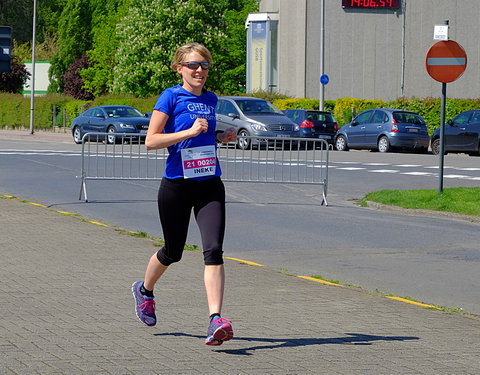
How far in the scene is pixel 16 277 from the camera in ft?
32.5

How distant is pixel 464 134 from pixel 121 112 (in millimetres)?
14537

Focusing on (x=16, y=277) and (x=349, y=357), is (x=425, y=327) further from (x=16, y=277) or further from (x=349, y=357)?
(x=16, y=277)

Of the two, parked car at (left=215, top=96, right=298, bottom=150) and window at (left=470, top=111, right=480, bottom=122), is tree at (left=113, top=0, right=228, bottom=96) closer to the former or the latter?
parked car at (left=215, top=96, right=298, bottom=150)

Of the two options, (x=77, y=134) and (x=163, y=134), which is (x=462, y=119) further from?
(x=163, y=134)

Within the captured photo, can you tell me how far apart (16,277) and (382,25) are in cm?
5006

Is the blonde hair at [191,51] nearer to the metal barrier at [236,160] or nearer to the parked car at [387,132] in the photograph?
the metal barrier at [236,160]

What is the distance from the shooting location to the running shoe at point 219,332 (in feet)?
22.2

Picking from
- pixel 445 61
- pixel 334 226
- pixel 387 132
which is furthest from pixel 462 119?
pixel 334 226

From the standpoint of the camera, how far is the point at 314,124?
39875mm

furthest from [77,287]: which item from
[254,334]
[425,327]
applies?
[425,327]

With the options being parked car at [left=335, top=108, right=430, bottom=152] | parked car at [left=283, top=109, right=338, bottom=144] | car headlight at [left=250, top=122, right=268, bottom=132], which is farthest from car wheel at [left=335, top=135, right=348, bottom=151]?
car headlight at [left=250, top=122, right=268, bottom=132]

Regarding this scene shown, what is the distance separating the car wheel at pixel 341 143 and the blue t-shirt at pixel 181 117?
31.5 m

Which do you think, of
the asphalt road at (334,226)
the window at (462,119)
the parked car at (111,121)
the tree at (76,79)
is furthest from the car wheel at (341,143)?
the tree at (76,79)

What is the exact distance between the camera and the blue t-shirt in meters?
7.26
